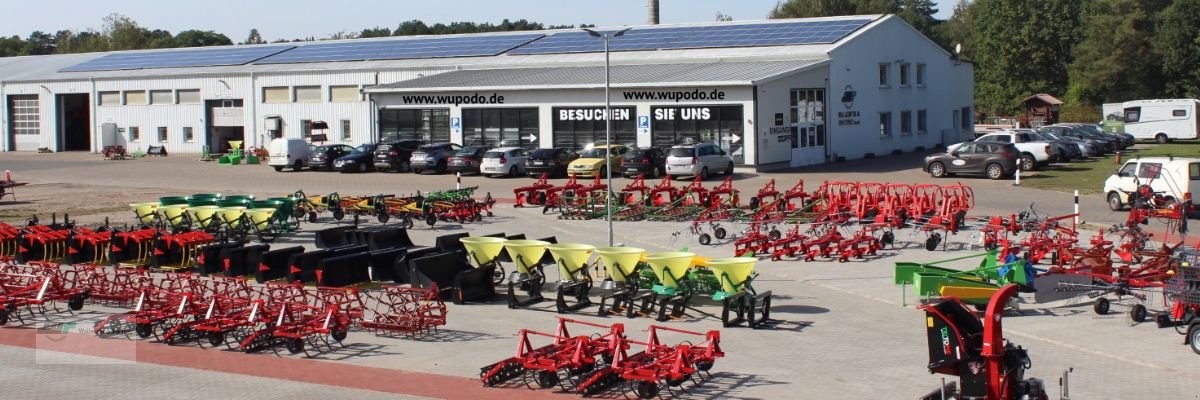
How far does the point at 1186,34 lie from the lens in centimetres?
7706

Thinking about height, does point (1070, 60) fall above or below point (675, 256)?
above

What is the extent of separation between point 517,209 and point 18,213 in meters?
14.4

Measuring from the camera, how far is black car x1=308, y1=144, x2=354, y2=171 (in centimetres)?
5131

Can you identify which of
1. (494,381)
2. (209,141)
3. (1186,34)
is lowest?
(494,381)

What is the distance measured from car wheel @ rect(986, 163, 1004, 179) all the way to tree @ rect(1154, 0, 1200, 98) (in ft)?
140

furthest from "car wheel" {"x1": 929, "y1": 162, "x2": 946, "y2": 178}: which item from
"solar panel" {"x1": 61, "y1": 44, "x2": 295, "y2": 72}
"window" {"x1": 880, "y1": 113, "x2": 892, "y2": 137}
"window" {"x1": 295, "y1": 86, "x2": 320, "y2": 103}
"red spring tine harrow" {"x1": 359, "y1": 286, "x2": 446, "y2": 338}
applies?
"solar panel" {"x1": 61, "y1": 44, "x2": 295, "y2": 72}

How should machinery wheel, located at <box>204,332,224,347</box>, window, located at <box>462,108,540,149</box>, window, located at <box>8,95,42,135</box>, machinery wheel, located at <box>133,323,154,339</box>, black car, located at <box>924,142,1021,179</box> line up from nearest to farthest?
machinery wheel, located at <box>204,332,224,347</box>
machinery wheel, located at <box>133,323,154,339</box>
black car, located at <box>924,142,1021,179</box>
window, located at <box>462,108,540,149</box>
window, located at <box>8,95,42,135</box>

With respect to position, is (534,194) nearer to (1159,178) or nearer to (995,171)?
(1159,178)

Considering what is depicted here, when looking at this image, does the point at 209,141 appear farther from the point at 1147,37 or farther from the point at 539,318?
the point at 1147,37

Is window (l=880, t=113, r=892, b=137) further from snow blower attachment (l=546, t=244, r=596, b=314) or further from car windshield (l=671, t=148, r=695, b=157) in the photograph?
snow blower attachment (l=546, t=244, r=596, b=314)

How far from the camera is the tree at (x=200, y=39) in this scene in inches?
5404

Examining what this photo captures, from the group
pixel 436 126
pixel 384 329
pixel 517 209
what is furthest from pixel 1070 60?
pixel 384 329

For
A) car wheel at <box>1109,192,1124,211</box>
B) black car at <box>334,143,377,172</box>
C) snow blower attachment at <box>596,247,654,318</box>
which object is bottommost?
snow blower attachment at <box>596,247,654,318</box>

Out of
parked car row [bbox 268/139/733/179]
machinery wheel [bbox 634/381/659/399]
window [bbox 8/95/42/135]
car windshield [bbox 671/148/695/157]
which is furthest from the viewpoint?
window [bbox 8/95/42/135]
